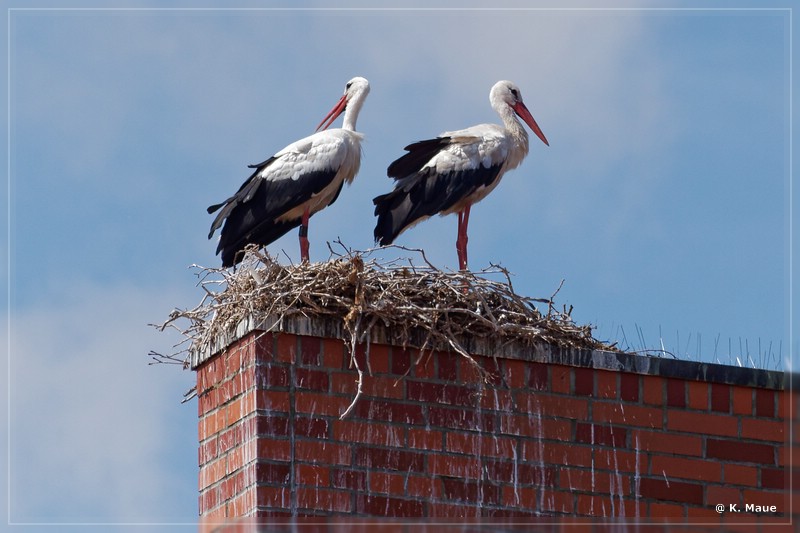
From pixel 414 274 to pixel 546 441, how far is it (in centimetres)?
112

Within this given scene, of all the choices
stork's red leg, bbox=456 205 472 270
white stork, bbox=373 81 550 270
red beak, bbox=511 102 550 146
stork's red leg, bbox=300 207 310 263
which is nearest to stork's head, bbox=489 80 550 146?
red beak, bbox=511 102 550 146

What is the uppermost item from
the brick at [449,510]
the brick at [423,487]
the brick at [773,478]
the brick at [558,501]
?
the brick at [773,478]

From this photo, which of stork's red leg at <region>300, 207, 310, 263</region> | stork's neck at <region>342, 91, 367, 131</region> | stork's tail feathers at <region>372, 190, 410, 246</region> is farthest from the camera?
stork's neck at <region>342, 91, 367, 131</region>

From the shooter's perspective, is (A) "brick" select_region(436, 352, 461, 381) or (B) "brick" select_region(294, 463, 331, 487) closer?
(B) "brick" select_region(294, 463, 331, 487)

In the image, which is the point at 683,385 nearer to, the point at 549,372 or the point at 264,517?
the point at 549,372

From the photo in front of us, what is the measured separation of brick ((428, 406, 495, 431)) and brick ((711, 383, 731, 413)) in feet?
3.36

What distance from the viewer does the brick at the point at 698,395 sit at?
24.1ft

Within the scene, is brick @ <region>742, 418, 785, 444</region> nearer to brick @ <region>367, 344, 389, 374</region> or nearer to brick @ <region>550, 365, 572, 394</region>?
brick @ <region>550, 365, 572, 394</region>

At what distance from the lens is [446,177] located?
443 inches

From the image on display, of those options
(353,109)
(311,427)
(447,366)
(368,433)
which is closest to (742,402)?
(447,366)

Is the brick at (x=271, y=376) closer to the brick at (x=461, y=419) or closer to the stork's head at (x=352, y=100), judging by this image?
the brick at (x=461, y=419)

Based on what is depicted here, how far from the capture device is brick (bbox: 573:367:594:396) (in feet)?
23.8

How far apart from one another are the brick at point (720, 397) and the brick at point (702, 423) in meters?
0.04

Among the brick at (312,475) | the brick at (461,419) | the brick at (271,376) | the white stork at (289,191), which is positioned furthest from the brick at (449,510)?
the white stork at (289,191)
